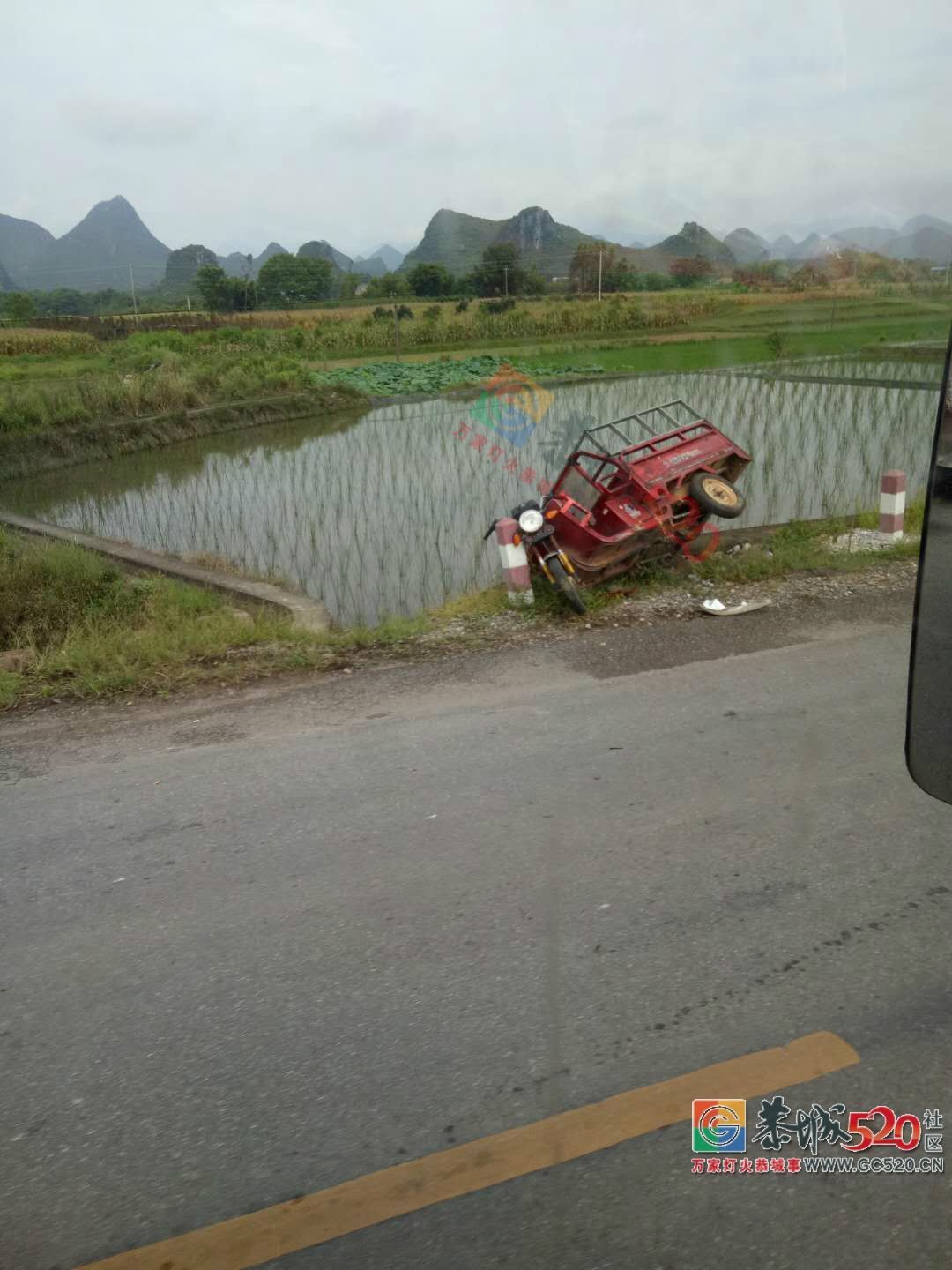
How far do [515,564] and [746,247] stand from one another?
7.25 meters

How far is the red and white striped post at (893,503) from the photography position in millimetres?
7805

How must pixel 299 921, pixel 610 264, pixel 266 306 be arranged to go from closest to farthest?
pixel 299 921, pixel 610 264, pixel 266 306

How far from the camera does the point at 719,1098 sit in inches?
94.5

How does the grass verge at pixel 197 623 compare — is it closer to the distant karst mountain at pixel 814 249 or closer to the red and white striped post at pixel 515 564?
the red and white striped post at pixel 515 564

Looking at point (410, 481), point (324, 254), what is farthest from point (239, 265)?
point (410, 481)

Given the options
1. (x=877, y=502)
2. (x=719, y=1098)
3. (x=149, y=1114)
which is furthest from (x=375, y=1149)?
(x=877, y=502)

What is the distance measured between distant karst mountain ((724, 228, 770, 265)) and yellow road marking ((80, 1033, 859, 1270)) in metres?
10.3

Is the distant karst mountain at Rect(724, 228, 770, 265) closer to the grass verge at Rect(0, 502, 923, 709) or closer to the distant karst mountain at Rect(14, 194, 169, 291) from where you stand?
the grass verge at Rect(0, 502, 923, 709)

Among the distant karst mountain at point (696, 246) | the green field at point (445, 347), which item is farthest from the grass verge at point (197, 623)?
the green field at point (445, 347)

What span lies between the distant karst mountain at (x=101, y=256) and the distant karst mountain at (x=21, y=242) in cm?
30

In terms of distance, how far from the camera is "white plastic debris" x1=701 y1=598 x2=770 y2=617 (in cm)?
633

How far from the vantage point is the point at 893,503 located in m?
7.89

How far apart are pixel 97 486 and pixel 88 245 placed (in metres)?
23.5

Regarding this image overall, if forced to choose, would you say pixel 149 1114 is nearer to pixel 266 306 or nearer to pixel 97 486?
pixel 97 486
